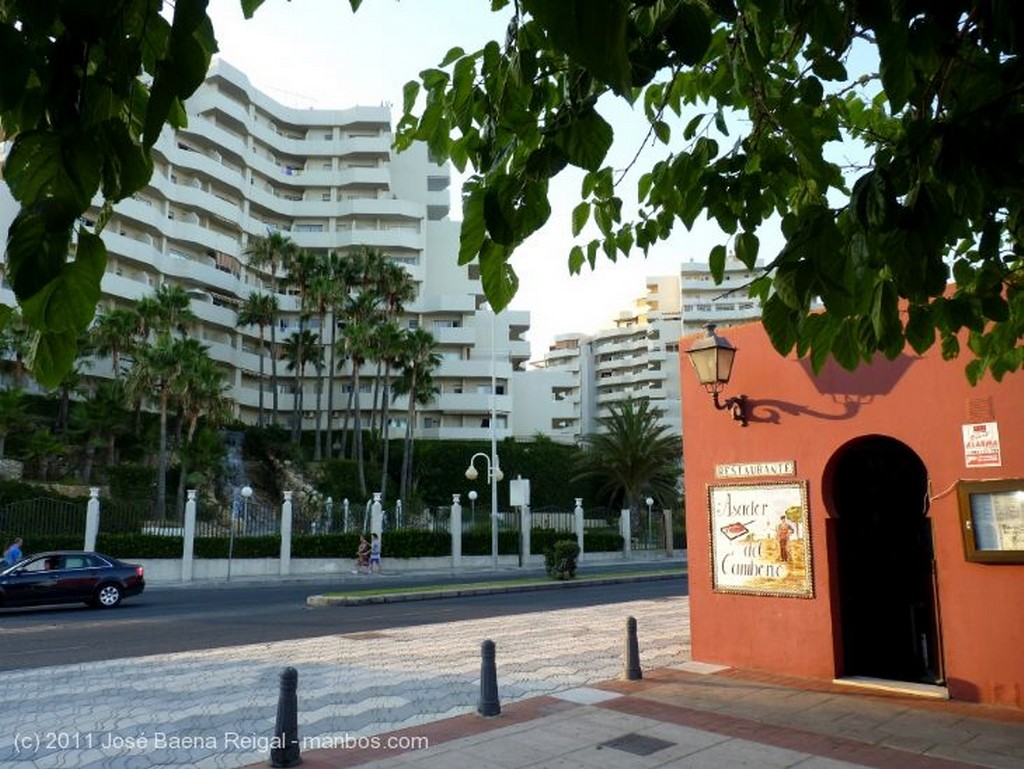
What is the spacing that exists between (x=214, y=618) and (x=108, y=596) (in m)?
5.00

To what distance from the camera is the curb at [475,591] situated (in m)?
20.2

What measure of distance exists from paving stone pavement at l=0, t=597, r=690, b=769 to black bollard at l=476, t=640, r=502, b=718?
1.19 feet

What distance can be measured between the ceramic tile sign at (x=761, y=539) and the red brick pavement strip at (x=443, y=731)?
2781 mm

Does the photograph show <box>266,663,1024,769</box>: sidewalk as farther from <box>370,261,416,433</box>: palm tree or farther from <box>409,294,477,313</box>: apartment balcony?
<box>409,294,477,313</box>: apartment balcony

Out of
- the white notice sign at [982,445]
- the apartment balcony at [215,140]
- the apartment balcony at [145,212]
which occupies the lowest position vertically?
the white notice sign at [982,445]

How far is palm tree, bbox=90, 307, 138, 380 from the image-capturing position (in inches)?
1620

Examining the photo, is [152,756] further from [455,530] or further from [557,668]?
[455,530]

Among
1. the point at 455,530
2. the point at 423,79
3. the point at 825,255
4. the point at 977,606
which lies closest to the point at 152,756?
the point at 423,79

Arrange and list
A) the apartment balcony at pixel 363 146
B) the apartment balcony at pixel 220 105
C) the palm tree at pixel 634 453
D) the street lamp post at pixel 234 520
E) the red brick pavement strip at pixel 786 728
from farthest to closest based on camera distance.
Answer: the apartment balcony at pixel 363 146, the apartment balcony at pixel 220 105, the palm tree at pixel 634 453, the street lamp post at pixel 234 520, the red brick pavement strip at pixel 786 728

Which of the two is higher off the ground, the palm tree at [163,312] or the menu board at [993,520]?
the palm tree at [163,312]

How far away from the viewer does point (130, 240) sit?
171 ft

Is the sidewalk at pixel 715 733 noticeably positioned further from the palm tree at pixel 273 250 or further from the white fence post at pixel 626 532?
the palm tree at pixel 273 250

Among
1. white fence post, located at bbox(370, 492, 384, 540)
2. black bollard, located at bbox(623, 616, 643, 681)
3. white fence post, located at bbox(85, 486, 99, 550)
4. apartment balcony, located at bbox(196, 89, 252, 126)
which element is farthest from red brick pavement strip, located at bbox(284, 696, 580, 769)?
apartment balcony, located at bbox(196, 89, 252, 126)

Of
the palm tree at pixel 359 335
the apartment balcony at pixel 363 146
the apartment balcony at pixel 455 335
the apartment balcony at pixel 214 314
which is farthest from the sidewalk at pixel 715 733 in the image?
the apartment balcony at pixel 363 146
